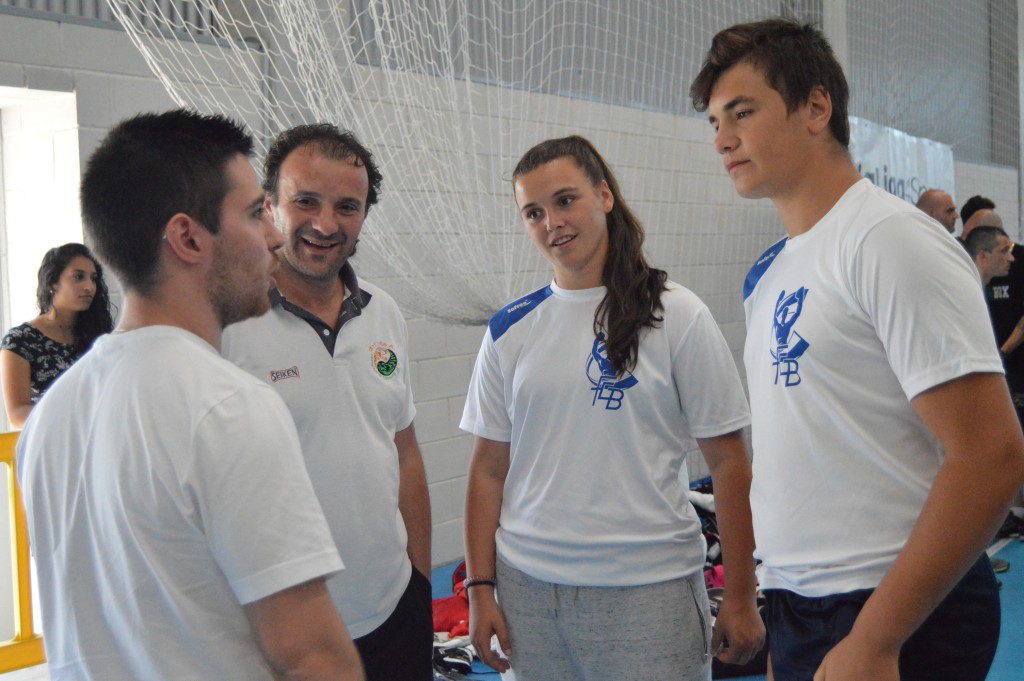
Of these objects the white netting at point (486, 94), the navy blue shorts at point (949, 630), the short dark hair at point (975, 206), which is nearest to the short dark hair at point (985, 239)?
the short dark hair at point (975, 206)

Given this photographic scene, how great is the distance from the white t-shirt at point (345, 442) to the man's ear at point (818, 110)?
954 millimetres

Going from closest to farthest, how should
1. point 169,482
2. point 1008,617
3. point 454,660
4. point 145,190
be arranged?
point 169,482
point 145,190
point 454,660
point 1008,617

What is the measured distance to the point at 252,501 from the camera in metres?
0.95

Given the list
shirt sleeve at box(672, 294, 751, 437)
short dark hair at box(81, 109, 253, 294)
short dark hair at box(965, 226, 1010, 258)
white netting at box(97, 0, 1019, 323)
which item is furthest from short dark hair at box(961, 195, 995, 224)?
short dark hair at box(81, 109, 253, 294)

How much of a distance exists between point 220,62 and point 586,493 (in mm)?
2849

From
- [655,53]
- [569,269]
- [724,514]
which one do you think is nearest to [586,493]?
[724,514]

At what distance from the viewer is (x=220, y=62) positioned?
367 centimetres

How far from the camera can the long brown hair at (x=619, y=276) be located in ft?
5.59

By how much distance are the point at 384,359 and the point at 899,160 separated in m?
6.33

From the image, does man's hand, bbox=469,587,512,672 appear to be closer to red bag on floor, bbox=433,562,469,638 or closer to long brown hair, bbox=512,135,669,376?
A: long brown hair, bbox=512,135,669,376

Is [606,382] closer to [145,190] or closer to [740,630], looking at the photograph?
[740,630]

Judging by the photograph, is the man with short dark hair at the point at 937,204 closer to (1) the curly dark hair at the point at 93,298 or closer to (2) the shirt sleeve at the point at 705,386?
(2) the shirt sleeve at the point at 705,386

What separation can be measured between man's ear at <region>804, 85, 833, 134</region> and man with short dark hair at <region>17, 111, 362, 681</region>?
0.87 m

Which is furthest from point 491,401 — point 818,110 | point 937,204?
point 937,204
